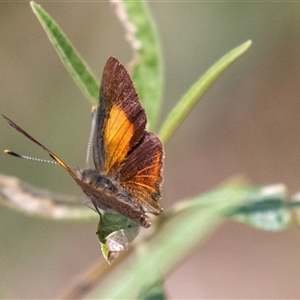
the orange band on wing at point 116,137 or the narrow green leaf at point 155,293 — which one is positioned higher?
the orange band on wing at point 116,137

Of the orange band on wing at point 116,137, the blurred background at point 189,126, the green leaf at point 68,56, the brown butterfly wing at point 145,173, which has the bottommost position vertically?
the brown butterfly wing at point 145,173

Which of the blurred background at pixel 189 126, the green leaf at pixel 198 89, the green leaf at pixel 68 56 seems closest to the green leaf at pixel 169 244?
the green leaf at pixel 198 89

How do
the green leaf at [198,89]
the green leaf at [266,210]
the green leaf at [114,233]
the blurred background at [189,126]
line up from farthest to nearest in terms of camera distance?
1. the blurred background at [189,126]
2. the green leaf at [266,210]
3. the green leaf at [198,89]
4. the green leaf at [114,233]

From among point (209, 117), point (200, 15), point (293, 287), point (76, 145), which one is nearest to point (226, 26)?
point (200, 15)

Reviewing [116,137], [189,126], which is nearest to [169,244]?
[116,137]

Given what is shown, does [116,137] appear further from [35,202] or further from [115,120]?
[35,202]

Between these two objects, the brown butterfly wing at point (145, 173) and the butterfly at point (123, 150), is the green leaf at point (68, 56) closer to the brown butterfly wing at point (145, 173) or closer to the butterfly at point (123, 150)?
the butterfly at point (123, 150)
